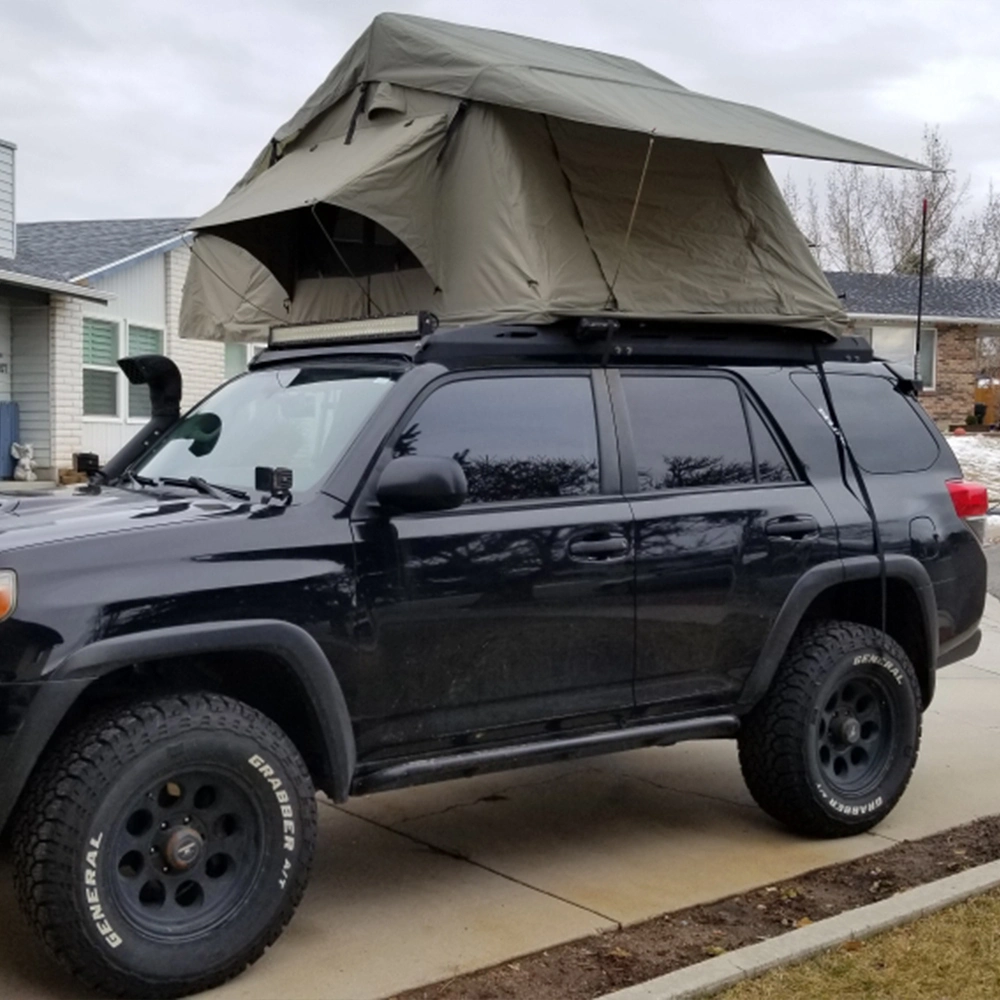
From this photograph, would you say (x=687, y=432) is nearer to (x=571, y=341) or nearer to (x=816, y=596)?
(x=571, y=341)

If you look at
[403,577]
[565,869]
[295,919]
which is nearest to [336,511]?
[403,577]

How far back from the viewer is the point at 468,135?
540 cm

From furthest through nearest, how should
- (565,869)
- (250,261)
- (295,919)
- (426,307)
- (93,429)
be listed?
(93,429), (250,261), (426,307), (565,869), (295,919)

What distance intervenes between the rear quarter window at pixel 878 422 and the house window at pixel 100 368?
1730 cm

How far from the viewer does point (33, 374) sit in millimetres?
20750

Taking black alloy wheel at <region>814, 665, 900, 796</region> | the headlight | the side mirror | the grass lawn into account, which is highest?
the side mirror

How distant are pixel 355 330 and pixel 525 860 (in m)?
2.08

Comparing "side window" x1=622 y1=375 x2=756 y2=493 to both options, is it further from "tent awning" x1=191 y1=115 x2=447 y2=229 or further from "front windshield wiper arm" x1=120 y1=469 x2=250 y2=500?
"front windshield wiper arm" x1=120 y1=469 x2=250 y2=500

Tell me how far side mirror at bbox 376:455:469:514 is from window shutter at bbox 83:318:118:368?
18.1m

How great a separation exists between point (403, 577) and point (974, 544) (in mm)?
2815

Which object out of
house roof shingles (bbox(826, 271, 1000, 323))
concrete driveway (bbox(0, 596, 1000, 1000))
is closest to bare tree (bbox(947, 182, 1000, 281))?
house roof shingles (bbox(826, 271, 1000, 323))

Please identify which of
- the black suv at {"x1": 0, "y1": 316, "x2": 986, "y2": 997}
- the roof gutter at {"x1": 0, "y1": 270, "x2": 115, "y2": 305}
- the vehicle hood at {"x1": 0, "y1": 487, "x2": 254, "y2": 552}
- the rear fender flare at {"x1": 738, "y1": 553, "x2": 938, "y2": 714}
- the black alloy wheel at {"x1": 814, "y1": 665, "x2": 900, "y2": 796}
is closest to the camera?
the black suv at {"x1": 0, "y1": 316, "x2": 986, "y2": 997}

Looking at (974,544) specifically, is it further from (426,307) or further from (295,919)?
(295,919)

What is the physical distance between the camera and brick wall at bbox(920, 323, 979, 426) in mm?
38000
